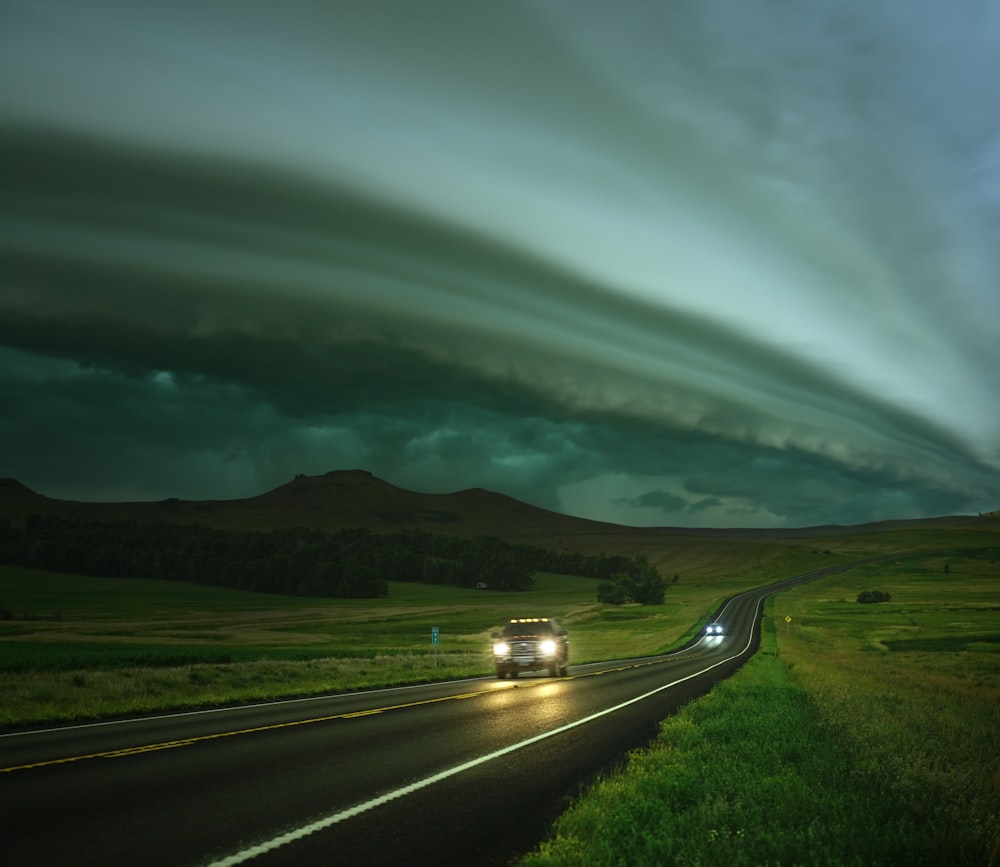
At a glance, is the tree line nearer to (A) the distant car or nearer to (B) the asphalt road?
(A) the distant car

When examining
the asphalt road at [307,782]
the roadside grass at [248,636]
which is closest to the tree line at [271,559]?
the roadside grass at [248,636]

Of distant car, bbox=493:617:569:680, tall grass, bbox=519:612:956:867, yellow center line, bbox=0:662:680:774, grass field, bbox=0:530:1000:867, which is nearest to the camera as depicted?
tall grass, bbox=519:612:956:867

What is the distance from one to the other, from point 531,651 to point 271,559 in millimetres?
134337

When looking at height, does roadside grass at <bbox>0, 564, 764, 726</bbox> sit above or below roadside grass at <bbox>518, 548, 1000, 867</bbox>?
below

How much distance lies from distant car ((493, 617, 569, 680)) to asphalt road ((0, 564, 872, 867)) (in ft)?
38.0

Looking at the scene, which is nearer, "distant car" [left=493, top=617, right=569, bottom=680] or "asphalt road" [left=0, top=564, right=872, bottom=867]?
"asphalt road" [left=0, top=564, right=872, bottom=867]

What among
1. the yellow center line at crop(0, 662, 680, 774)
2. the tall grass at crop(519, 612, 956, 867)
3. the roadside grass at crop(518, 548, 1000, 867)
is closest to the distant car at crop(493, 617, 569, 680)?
the yellow center line at crop(0, 662, 680, 774)

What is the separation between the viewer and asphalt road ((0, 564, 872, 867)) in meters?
7.15

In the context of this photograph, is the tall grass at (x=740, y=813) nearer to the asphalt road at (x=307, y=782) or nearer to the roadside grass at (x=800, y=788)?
the roadside grass at (x=800, y=788)

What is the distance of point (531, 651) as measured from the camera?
30.7m

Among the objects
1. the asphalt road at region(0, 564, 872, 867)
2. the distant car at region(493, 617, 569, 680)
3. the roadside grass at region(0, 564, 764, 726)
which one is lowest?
the roadside grass at region(0, 564, 764, 726)

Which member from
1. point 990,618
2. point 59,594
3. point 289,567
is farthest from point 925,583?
point 59,594

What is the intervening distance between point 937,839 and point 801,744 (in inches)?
201

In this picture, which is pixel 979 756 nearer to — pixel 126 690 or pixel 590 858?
→ pixel 590 858
